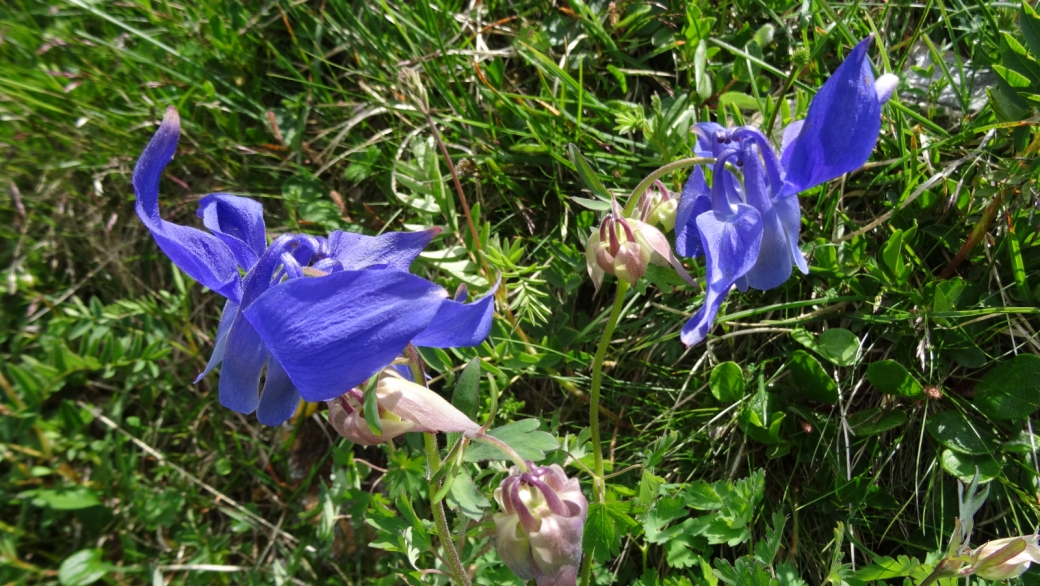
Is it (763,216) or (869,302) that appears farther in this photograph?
(869,302)

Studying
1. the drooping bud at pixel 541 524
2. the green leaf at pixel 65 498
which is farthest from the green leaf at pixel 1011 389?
the green leaf at pixel 65 498

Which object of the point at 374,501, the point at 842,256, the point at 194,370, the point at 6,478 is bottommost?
the point at 6,478

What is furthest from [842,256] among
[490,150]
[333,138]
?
[333,138]

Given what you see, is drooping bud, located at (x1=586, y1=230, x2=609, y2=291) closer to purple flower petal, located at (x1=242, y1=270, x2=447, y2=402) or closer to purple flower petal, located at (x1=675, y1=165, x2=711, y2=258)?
purple flower petal, located at (x1=675, y1=165, x2=711, y2=258)

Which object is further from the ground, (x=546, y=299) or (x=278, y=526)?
(x=546, y=299)

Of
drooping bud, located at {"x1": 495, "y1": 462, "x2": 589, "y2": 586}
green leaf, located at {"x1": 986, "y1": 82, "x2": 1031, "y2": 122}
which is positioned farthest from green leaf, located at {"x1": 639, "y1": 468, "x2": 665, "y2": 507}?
green leaf, located at {"x1": 986, "y1": 82, "x2": 1031, "y2": 122}

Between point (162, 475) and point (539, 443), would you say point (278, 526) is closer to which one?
point (162, 475)

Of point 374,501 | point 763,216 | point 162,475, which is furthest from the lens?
point 162,475

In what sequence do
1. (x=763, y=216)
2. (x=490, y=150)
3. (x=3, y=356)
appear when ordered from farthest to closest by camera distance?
(x=3, y=356), (x=490, y=150), (x=763, y=216)
